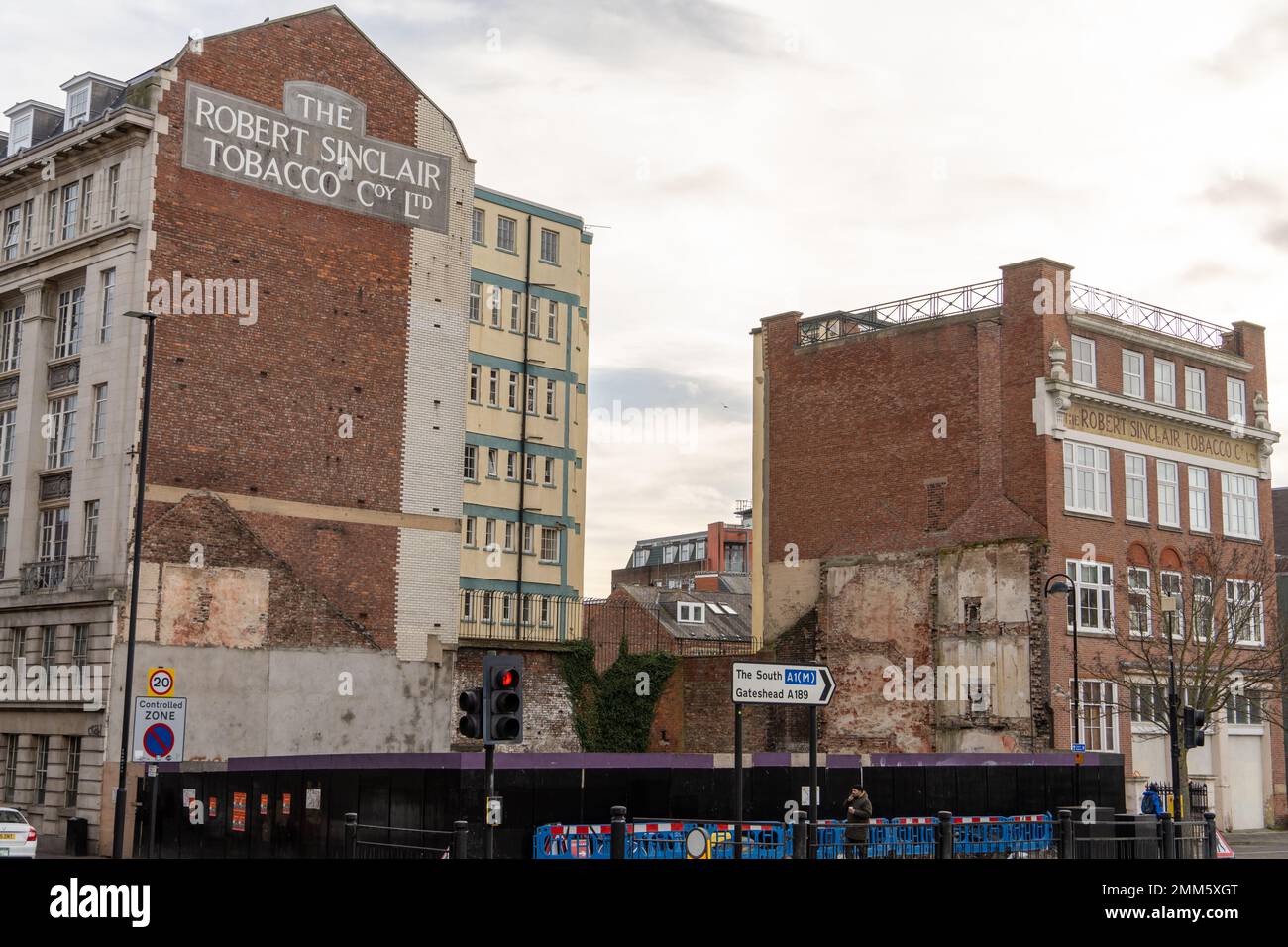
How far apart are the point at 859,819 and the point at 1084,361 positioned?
28212 millimetres

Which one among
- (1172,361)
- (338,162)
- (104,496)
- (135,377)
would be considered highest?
(338,162)

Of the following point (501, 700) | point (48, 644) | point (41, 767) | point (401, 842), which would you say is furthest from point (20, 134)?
point (501, 700)

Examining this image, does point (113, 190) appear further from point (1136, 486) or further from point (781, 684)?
point (1136, 486)

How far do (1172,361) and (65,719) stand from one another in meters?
37.9

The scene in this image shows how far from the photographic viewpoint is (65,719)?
134 ft

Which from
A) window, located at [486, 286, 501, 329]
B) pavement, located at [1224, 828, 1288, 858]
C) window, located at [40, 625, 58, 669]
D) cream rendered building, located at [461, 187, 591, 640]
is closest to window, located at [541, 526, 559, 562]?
cream rendered building, located at [461, 187, 591, 640]

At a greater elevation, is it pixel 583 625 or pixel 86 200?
pixel 86 200

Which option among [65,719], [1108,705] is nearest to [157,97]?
[65,719]

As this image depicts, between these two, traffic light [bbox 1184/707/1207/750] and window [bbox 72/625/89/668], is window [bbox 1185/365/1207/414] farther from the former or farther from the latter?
window [bbox 72/625/89/668]

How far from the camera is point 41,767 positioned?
42156 millimetres

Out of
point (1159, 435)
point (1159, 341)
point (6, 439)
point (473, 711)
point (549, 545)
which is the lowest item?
point (473, 711)
